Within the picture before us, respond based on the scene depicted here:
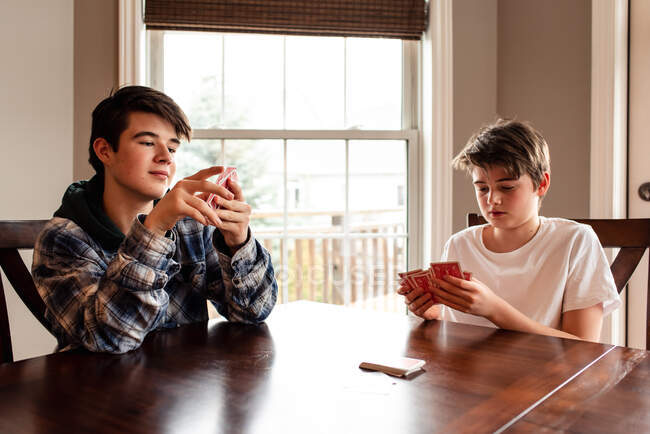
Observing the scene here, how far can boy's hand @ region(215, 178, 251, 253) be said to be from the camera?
1.22 m

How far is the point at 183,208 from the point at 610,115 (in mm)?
1938

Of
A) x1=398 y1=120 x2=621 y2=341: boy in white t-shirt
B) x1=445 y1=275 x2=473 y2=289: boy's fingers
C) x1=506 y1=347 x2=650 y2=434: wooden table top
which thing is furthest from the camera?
x1=398 y1=120 x2=621 y2=341: boy in white t-shirt

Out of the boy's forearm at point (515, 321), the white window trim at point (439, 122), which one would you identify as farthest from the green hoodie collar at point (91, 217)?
the white window trim at point (439, 122)

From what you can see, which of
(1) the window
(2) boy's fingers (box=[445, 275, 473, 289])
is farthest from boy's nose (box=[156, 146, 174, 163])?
(1) the window

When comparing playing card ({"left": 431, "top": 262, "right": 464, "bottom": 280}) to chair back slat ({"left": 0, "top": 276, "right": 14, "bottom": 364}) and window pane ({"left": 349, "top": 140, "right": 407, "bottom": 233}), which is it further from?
window pane ({"left": 349, "top": 140, "right": 407, "bottom": 233})

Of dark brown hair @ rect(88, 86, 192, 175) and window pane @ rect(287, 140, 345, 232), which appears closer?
dark brown hair @ rect(88, 86, 192, 175)

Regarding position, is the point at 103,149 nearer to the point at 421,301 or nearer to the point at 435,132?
the point at 421,301

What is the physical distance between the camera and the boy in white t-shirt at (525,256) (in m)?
1.39

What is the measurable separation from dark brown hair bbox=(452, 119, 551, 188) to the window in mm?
1065

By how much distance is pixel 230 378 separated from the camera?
0.89 m

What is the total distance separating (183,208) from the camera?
1.12 m

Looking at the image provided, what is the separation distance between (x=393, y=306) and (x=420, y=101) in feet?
3.45

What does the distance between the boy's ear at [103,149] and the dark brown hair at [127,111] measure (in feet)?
0.04

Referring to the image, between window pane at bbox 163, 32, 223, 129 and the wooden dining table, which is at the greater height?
window pane at bbox 163, 32, 223, 129
